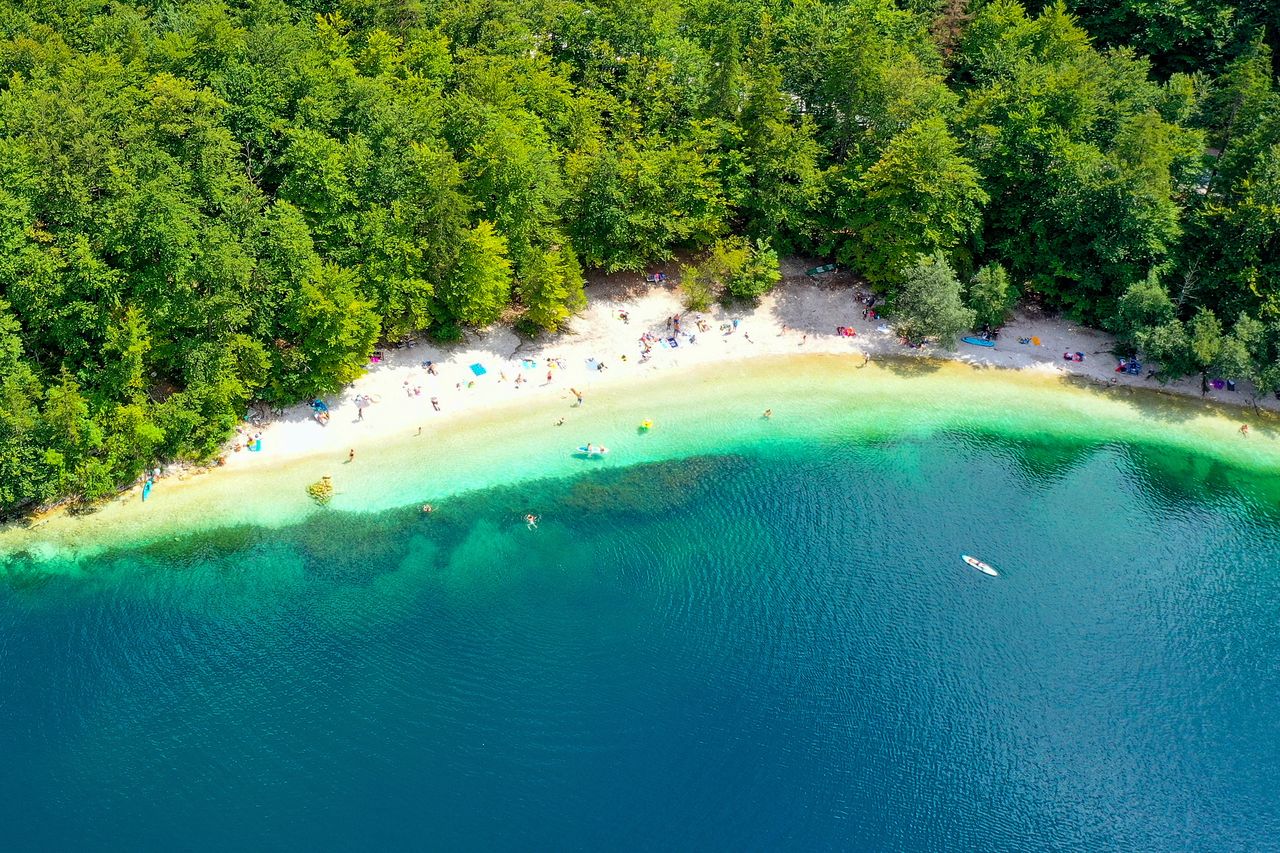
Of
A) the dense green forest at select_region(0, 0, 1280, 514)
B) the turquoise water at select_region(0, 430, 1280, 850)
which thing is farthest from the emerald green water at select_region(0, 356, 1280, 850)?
the dense green forest at select_region(0, 0, 1280, 514)

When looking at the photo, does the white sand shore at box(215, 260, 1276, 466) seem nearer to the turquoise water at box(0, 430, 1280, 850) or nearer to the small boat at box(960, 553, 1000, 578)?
the turquoise water at box(0, 430, 1280, 850)

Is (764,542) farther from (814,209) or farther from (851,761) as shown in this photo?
(814,209)

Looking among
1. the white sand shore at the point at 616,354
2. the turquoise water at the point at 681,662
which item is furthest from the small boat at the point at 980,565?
the white sand shore at the point at 616,354

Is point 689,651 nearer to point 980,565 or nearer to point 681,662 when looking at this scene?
point 681,662

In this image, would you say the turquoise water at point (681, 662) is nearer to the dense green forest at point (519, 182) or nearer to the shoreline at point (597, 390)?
the shoreline at point (597, 390)

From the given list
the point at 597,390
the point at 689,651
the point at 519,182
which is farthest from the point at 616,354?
the point at 689,651
